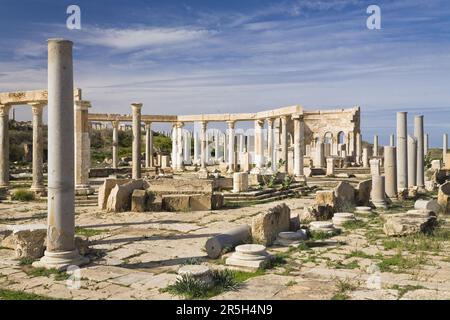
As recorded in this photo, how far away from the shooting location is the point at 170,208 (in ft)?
55.4

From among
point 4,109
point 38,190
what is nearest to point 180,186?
point 38,190

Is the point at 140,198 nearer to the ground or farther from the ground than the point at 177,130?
nearer to the ground

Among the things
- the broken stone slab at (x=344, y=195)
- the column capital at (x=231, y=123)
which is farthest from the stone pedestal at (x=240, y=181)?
the column capital at (x=231, y=123)

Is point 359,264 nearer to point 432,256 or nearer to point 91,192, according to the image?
point 432,256

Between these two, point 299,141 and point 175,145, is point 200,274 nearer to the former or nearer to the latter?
point 299,141

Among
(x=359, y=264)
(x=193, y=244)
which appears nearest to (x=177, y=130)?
(x=193, y=244)

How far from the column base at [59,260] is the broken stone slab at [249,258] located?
287 centimetres

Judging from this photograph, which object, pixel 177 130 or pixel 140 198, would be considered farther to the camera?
pixel 177 130

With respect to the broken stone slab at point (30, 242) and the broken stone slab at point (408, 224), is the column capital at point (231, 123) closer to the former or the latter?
the broken stone slab at point (408, 224)

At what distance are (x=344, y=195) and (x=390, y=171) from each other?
4.06 metres

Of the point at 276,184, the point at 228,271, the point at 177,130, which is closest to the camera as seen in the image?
the point at 228,271

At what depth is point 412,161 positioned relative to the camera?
22359mm

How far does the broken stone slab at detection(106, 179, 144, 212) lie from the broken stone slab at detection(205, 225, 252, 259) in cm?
678
